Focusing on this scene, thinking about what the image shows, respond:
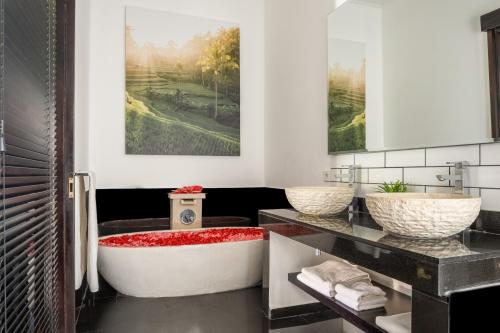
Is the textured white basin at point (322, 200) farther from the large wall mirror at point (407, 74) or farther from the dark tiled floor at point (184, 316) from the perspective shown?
the dark tiled floor at point (184, 316)

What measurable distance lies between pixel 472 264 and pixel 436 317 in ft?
0.64

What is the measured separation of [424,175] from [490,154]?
1.16 feet

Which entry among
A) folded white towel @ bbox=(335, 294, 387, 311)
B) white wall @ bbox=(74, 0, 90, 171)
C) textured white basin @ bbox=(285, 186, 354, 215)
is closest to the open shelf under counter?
folded white towel @ bbox=(335, 294, 387, 311)

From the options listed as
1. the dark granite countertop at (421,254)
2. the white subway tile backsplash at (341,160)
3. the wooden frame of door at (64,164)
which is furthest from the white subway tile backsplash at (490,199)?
the wooden frame of door at (64,164)

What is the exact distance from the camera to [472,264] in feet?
3.41

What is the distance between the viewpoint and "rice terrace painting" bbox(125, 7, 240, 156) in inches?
134

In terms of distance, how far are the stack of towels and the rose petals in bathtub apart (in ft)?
3.31

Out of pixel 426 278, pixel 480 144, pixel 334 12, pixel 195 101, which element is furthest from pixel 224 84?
pixel 426 278

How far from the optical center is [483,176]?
1.51 metres

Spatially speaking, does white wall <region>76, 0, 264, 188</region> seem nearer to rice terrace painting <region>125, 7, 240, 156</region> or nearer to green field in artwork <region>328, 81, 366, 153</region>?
rice terrace painting <region>125, 7, 240, 156</region>

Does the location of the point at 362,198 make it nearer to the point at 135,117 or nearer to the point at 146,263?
the point at 146,263

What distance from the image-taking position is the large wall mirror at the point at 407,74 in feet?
5.04

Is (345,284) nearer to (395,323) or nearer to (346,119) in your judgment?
(395,323)

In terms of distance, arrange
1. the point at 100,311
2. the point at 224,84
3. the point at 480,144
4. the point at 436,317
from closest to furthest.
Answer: the point at 436,317 → the point at 480,144 → the point at 100,311 → the point at 224,84
